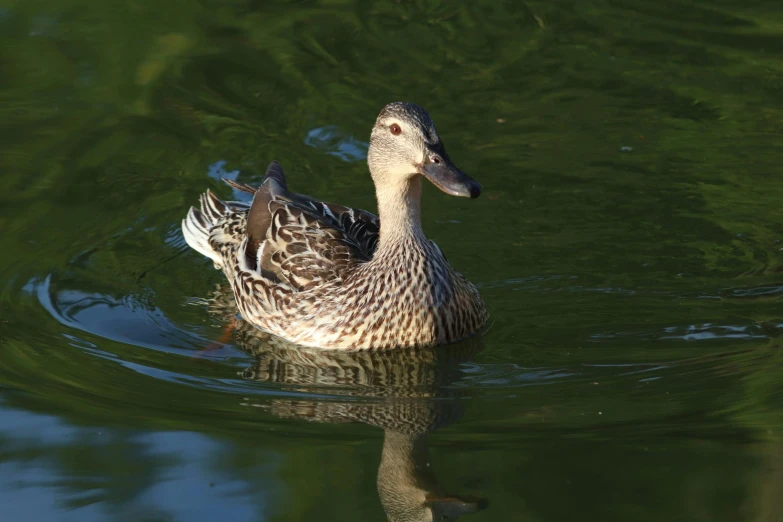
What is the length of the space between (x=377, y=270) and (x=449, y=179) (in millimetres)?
→ 1205

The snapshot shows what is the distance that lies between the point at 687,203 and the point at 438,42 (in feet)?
15.6

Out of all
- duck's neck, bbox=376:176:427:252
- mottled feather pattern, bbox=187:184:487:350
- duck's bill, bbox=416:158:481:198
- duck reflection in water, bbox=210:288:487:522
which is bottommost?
duck reflection in water, bbox=210:288:487:522

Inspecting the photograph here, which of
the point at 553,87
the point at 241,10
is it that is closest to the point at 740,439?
the point at 553,87

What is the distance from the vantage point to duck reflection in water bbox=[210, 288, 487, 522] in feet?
22.5

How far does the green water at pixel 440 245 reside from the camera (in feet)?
23.1

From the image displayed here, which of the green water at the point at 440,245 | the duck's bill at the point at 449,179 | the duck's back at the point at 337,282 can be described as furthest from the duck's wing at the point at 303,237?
the duck's bill at the point at 449,179

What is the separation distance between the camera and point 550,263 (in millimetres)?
10336

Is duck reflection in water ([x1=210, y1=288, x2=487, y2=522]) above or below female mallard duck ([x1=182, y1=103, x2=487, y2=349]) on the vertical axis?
below

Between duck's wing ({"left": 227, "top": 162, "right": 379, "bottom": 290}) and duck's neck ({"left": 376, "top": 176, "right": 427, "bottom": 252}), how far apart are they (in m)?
0.48

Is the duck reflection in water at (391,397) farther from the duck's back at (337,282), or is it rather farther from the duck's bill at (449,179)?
the duck's bill at (449,179)

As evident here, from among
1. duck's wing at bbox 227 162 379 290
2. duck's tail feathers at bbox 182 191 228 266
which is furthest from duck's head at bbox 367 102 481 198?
duck's tail feathers at bbox 182 191 228 266

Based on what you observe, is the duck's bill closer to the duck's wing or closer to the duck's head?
the duck's head

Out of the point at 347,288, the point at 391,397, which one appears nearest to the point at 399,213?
the point at 347,288

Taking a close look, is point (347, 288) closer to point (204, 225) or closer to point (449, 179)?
point (449, 179)
